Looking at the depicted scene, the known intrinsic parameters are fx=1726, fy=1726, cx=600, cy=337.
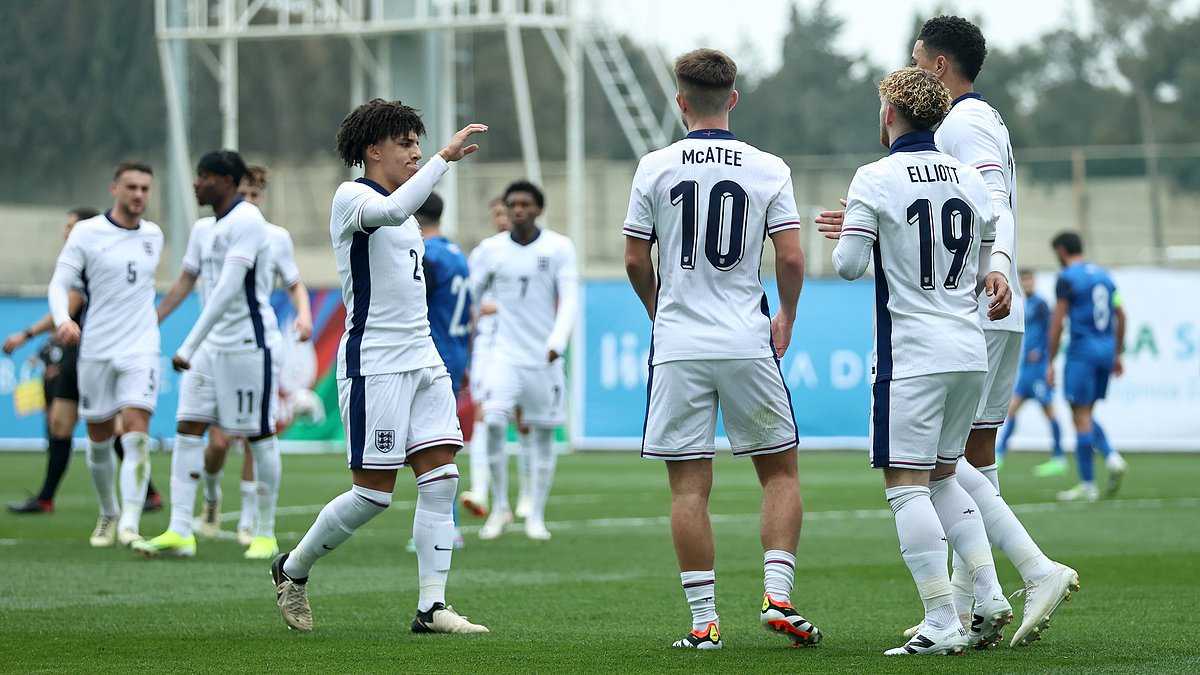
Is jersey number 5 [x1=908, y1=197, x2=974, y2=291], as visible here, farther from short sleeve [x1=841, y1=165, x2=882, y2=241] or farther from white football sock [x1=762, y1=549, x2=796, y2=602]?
white football sock [x1=762, y1=549, x2=796, y2=602]

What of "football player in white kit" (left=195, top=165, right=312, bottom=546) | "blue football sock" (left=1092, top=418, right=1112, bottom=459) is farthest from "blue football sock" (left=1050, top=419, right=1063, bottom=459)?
"football player in white kit" (left=195, top=165, right=312, bottom=546)

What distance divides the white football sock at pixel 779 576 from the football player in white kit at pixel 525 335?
595 centimetres

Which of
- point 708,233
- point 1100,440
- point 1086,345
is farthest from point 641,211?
point 1100,440

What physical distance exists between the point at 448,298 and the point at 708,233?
14.3 feet

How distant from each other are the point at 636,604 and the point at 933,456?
87.9 inches

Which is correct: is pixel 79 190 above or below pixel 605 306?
above

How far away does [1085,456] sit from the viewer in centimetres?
1546

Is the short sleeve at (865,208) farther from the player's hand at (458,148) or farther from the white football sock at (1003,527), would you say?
the player's hand at (458,148)

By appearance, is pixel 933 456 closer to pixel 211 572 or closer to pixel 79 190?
pixel 211 572

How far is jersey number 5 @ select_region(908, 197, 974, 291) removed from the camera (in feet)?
20.4

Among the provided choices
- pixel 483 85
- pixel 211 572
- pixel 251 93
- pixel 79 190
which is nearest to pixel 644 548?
pixel 211 572

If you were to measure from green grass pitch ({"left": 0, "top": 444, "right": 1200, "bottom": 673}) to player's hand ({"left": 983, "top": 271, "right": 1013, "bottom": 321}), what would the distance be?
1241 millimetres

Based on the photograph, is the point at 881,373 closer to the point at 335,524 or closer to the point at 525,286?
the point at 335,524

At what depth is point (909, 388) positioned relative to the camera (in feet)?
20.4
